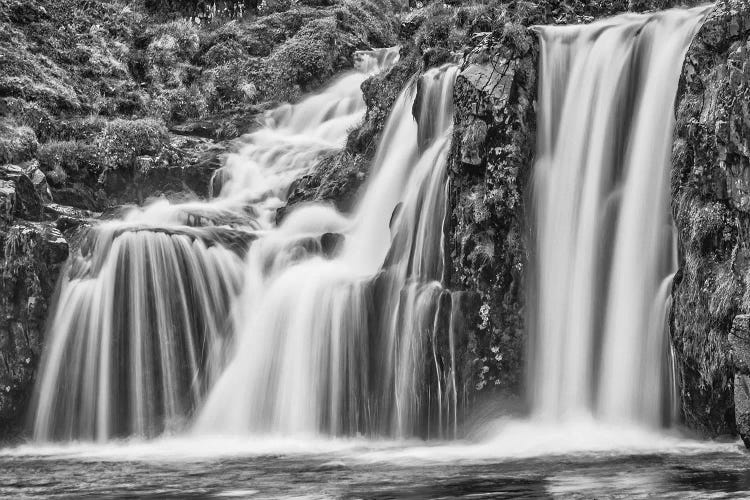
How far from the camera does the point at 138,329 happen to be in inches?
613

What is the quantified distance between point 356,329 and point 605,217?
435 cm

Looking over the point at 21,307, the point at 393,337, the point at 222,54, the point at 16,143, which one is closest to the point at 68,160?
the point at 16,143

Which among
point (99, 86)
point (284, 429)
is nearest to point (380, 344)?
point (284, 429)

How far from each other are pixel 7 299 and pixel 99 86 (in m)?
10.7

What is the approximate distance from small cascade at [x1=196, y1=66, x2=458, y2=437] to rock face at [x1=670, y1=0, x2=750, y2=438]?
375 cm

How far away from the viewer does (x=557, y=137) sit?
14.2 metres

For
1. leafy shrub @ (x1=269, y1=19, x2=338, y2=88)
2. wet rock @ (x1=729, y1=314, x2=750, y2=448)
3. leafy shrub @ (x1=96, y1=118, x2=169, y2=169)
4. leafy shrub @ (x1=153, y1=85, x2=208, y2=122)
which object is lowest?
wet rock @ (x1=729, y1=314, x2=750, y2=448)

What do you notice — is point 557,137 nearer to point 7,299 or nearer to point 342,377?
point 342,377

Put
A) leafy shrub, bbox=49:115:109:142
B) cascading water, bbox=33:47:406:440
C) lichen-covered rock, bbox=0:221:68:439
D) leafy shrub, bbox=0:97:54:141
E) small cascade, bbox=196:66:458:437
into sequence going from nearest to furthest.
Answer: small cascade, bbox=196:66:458:437 < cascading water, bbox=33:47:406:440 < lichen-covered rock, bbox=0:221:68:439 < leafy shrub, bbox=0:97:54:141 < leafy shrub, bbox=49:115:109:142

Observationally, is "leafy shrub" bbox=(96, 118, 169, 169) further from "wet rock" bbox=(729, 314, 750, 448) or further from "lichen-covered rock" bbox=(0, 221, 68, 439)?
"wet rock" bbox=(729, 314, 750, 448)

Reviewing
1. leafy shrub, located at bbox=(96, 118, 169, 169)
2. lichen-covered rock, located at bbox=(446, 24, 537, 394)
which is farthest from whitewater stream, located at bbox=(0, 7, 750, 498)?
leafy shrub, located at bbox=(96, 118, 169, 169)

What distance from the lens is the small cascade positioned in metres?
13.7

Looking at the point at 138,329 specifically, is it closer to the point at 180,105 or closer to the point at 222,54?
the point at 180,105

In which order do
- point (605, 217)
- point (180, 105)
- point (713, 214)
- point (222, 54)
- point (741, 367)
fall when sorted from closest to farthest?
point (741, 367) → point (713, 214) → point (605, 217) → point (180, 105) → point (222, 54)
